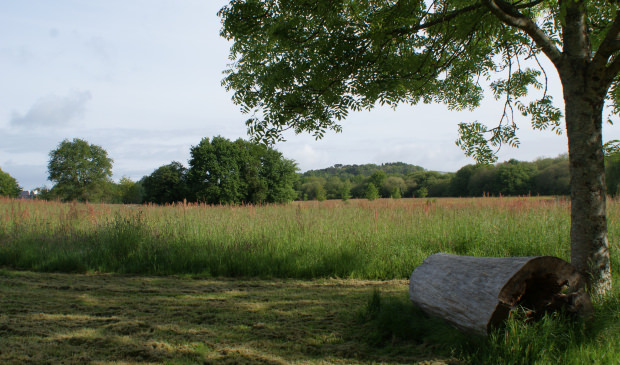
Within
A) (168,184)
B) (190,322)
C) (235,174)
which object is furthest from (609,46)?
(168,184)

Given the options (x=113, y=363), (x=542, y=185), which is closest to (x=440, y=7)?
(x=113, y=363)

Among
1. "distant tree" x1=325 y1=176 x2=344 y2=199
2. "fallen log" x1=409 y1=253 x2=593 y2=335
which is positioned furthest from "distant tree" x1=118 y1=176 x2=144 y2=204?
"fallen log" x1=409 y1=253 x2=593 y2=335

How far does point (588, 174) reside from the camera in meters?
3.71

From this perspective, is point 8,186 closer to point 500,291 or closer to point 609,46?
point 500,291

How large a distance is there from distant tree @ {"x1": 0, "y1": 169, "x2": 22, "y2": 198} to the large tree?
69.0m

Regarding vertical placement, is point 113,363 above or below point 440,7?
below

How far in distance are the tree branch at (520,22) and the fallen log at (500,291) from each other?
2348 millimetres

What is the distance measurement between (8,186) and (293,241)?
70.5 m

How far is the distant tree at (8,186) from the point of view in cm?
5712

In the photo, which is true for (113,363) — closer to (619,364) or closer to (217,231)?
(619,364)

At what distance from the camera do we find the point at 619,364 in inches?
105

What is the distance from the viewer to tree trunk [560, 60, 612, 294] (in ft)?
12.2

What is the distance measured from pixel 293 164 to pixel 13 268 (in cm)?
1974

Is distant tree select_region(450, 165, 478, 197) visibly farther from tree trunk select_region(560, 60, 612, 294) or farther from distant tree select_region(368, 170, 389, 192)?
tree trunk select_region(560, 60, 612, 294)
